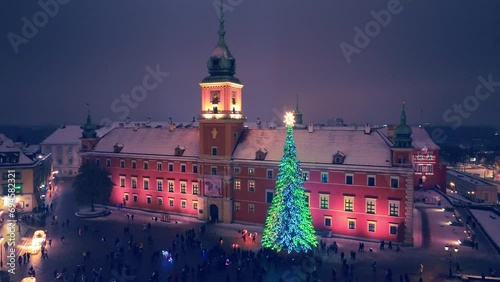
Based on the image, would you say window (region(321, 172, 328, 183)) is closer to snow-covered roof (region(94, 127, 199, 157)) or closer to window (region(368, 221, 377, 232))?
window (region(368, 221, 377, 232))

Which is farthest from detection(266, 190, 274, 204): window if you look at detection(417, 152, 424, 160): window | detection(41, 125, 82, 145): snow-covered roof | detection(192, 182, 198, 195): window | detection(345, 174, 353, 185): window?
detection(41, 125, 82, 145): snow-covered roof

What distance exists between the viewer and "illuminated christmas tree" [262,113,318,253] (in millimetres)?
36625

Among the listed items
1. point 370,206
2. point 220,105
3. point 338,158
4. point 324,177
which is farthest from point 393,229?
point 220,105

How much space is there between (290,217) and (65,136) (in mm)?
84895

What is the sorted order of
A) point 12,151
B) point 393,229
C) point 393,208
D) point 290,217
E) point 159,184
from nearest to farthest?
point 290,217, point 393,229, point 393,208, point 12,151, point 159,184

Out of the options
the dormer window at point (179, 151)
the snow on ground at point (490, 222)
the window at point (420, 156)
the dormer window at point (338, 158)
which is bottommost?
the snow on ground at point (490, 222)

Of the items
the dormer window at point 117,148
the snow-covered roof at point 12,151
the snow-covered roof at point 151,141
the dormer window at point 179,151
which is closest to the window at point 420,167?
the snow-covered roof at point 151,141

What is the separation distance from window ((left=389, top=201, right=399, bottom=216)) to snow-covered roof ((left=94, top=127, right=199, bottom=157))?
2775cm

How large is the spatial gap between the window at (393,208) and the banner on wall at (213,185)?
22.4 metres

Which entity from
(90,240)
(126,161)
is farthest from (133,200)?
(90,240)

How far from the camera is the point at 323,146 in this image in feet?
162

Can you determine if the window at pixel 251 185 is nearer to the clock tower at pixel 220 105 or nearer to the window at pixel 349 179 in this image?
the clock tower at pixel 220 105

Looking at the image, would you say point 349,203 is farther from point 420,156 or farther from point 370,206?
point 420,156

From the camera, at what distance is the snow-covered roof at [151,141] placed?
58969 millimetres
